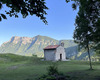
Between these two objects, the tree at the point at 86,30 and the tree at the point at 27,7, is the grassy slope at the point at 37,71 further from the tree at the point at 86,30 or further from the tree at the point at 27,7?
the tree at the point at 27,7

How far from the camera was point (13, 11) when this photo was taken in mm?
6145

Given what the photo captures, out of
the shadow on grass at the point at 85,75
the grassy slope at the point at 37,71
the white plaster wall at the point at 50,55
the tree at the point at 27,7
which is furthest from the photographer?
the white plaster wall at the point at 50,55

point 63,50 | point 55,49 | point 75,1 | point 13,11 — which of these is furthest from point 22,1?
point 63,50

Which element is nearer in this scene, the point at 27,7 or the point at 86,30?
the point at 27,7

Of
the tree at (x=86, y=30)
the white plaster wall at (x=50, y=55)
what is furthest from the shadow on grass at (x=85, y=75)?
the white plaster wall at (x=50, y=55)

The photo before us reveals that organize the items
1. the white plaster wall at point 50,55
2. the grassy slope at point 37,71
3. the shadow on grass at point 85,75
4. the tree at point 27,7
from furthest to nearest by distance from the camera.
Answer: the white plaster wall at point 50,55
the grassy slope at point 37,71
the shadow on grass at point 85,75
the tree at point 27,7

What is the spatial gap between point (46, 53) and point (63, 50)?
803 centimetres

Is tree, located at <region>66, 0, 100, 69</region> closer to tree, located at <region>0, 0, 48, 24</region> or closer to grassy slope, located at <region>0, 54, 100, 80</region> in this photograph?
grassy slope, located at <region>0, 54, 100, 80</region>

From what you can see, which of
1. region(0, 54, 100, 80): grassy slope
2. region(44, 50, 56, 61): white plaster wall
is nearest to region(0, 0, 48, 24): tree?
region(0, 54, 100, 80): grassy slope

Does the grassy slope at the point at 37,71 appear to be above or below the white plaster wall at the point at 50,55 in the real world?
below

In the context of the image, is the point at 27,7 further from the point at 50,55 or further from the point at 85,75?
the point at 50,55

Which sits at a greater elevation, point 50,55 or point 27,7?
point 27,7

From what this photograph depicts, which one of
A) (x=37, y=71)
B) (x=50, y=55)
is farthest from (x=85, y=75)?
(x=50, y=55)

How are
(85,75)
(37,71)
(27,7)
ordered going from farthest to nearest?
(37,71) → (85,75) → (27,7)
